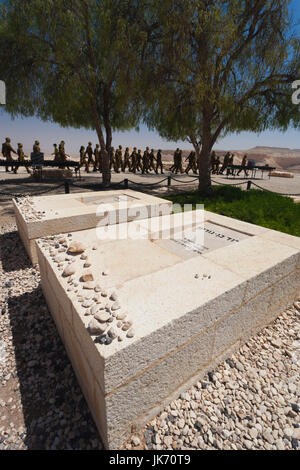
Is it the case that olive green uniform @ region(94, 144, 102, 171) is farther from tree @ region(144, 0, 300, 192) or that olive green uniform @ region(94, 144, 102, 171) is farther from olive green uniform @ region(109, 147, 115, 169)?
tree @ region(144, 0, 300, 192)

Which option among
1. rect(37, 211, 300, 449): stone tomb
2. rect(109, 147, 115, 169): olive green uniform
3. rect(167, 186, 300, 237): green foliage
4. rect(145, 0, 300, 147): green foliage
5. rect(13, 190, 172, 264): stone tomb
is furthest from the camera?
rect(109, 147, 115, 169): olive green uniform

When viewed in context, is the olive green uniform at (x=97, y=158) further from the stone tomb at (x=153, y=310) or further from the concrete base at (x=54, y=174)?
the stone tomb at (x=153, y=310)

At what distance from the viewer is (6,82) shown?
9312 mm

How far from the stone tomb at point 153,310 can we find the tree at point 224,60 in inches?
253

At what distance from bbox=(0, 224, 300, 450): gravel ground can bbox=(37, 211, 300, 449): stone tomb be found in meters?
0.11

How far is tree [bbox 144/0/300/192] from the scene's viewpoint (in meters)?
7.22

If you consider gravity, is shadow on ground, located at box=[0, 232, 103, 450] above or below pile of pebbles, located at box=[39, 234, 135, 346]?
below

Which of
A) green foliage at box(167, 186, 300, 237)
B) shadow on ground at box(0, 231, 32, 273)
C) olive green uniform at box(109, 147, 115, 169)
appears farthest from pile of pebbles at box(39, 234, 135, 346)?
olive green uniform at box(109, 147, 115, 169)

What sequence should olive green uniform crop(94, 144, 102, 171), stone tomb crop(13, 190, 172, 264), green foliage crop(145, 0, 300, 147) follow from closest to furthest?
stone tomb crop(13, 190, 172, 264)
green foliage crop(145, 0, 300, 147)
olive green uniform crop(94, 144, 102, 171)

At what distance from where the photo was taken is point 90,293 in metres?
2.07

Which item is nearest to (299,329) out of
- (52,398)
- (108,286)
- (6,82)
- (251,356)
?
(251,356)

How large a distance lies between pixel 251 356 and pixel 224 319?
0.70 metres

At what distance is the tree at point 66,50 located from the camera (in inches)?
325

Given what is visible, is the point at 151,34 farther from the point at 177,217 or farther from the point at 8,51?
the point at 177,217
